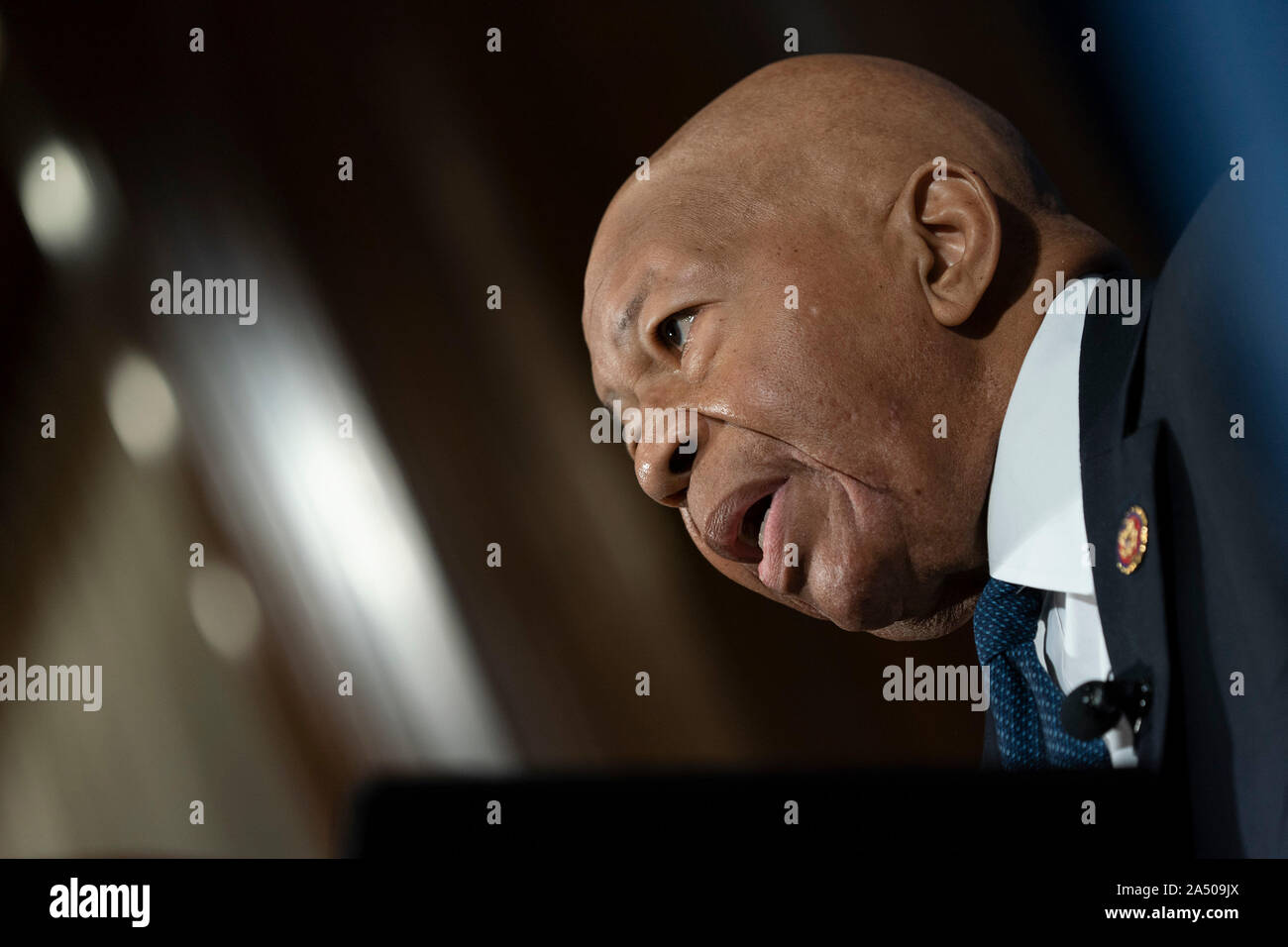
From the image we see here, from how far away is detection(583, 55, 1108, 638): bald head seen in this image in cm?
99

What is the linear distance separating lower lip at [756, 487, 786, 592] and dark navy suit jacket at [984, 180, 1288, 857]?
11.2 inches

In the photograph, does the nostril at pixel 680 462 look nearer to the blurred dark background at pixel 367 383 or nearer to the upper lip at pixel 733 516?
the upper lip at pixel 733 516

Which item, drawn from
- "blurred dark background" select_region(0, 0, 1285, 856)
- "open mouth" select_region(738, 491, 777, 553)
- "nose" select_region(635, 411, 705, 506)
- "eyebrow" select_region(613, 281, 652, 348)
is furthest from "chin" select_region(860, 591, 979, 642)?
"blurred dark background" select_region(0, 0, 1285, 856)

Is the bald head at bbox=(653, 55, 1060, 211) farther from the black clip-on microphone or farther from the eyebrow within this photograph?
the black clip-on microphone

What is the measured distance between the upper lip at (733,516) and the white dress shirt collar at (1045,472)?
0.20 m

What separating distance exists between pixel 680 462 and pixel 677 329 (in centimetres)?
13

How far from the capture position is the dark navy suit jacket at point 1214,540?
760 mm

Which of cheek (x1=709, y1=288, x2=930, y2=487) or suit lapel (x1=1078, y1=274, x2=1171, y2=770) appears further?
cheek (x1=709, y1=288, x2=930, y2=487)

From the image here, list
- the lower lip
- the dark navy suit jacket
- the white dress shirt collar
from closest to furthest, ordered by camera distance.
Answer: the dark navy suit jacket < the white dress shirt collar < the lower lip

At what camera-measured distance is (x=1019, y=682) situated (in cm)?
106

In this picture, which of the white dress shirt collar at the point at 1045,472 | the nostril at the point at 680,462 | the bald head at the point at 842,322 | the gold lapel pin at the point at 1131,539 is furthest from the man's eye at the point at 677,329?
the gold lapel pin at the point at 1131,539

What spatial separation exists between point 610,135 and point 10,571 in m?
1.05

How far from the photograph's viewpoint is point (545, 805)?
3.33 feet
